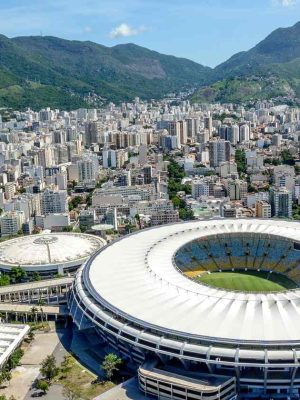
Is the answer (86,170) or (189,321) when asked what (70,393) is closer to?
(189,321)

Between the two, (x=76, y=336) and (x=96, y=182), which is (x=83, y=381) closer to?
(x=76, y=336)

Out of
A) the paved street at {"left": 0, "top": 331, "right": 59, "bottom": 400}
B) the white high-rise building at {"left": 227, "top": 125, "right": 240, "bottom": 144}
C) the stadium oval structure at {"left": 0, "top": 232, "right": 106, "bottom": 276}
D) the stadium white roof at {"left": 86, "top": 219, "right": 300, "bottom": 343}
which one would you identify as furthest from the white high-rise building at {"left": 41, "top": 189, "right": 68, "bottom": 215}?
the white high-rise building at {"left": 227, "top": 125, "right": 240, "bottom": 144}

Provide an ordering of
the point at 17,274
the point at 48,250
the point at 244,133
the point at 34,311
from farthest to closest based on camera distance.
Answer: the point at 244,133
the point at 48,250
the point at 17,274
the point at 34,311

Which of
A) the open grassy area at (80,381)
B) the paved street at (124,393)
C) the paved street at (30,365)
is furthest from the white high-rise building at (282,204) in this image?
the paved street at (124,393)

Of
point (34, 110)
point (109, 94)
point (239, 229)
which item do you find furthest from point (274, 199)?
point (109, 94)

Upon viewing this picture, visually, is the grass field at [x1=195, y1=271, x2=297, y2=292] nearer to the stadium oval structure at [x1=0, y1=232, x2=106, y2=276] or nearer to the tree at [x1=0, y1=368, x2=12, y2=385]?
the stadium oval structure at [x1=0, y1=232, x2=106, y2=276]

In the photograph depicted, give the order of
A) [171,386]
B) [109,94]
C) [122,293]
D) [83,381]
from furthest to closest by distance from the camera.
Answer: [109,94], [122,293], [83,381], [171,386]

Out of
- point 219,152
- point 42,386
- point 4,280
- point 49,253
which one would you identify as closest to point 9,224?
point 49,253
